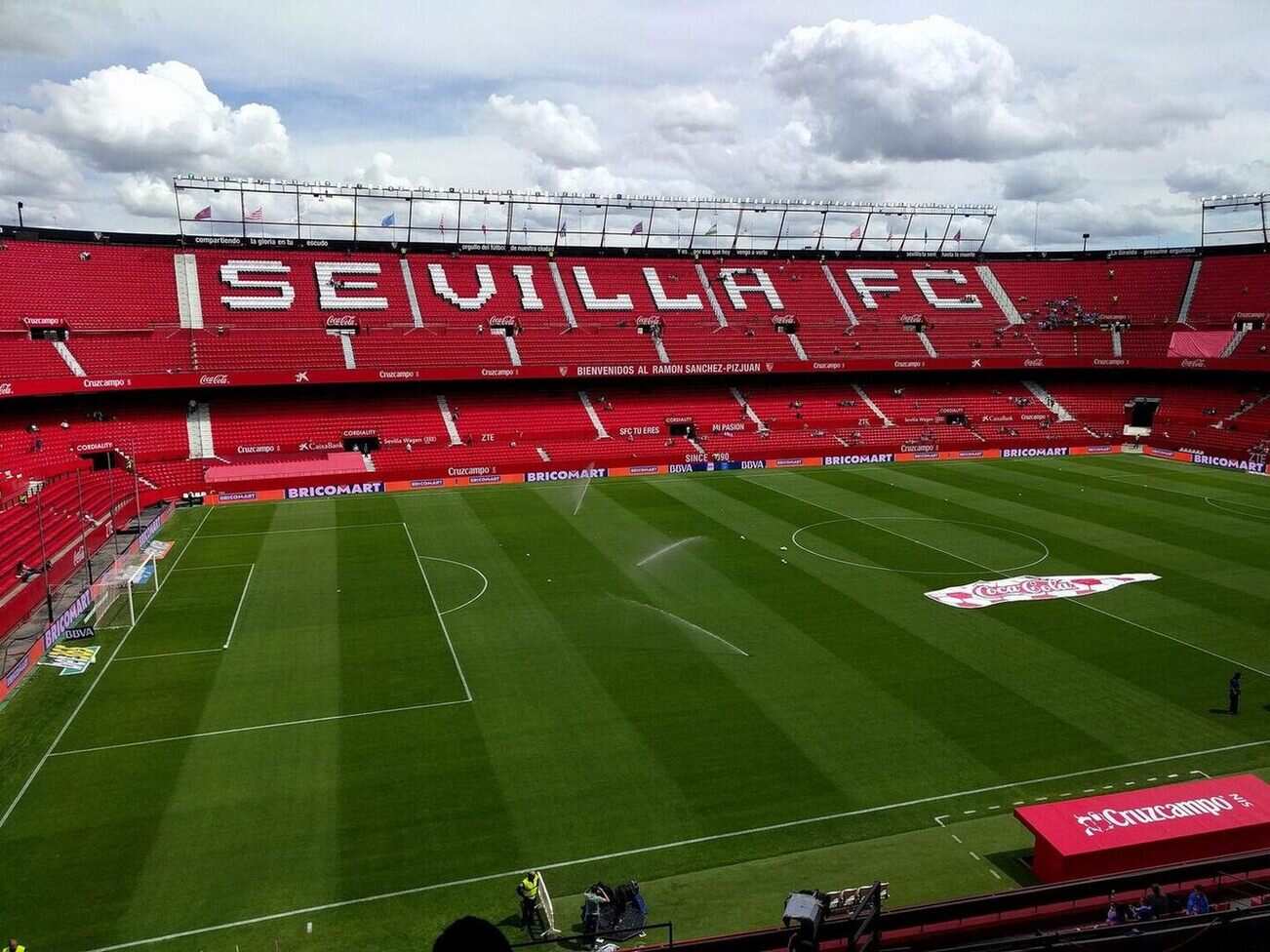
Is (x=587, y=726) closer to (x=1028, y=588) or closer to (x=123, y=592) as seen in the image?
(x=1028, y=588)

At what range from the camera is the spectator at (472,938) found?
338 cm

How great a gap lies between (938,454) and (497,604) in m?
42.6

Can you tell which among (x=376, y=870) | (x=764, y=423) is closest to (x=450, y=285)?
(x=764, y=423)

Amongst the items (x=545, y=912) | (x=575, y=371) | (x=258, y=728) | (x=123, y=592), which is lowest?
(x=545, y=912)

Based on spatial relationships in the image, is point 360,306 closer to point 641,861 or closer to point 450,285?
point 450,285

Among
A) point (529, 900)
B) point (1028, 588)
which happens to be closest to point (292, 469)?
point (1028, 588)

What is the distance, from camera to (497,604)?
109 feet

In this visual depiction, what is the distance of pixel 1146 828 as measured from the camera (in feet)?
54.6

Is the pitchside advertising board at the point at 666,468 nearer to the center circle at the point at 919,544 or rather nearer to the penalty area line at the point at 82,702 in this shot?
the penalty area line at the point at 82,702

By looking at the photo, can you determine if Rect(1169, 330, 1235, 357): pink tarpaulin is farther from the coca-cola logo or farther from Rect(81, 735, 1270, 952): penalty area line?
Rect(81, 735, 1270, 952): penalty area line

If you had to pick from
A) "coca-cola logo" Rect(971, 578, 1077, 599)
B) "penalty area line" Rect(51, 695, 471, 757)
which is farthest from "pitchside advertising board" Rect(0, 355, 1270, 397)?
"coca-cola logo" Rect(971, 578, 1077, 599)

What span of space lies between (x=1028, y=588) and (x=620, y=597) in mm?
15463

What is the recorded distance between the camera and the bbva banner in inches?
1308

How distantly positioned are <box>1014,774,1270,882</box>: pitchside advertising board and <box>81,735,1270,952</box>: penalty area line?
3.31 m
